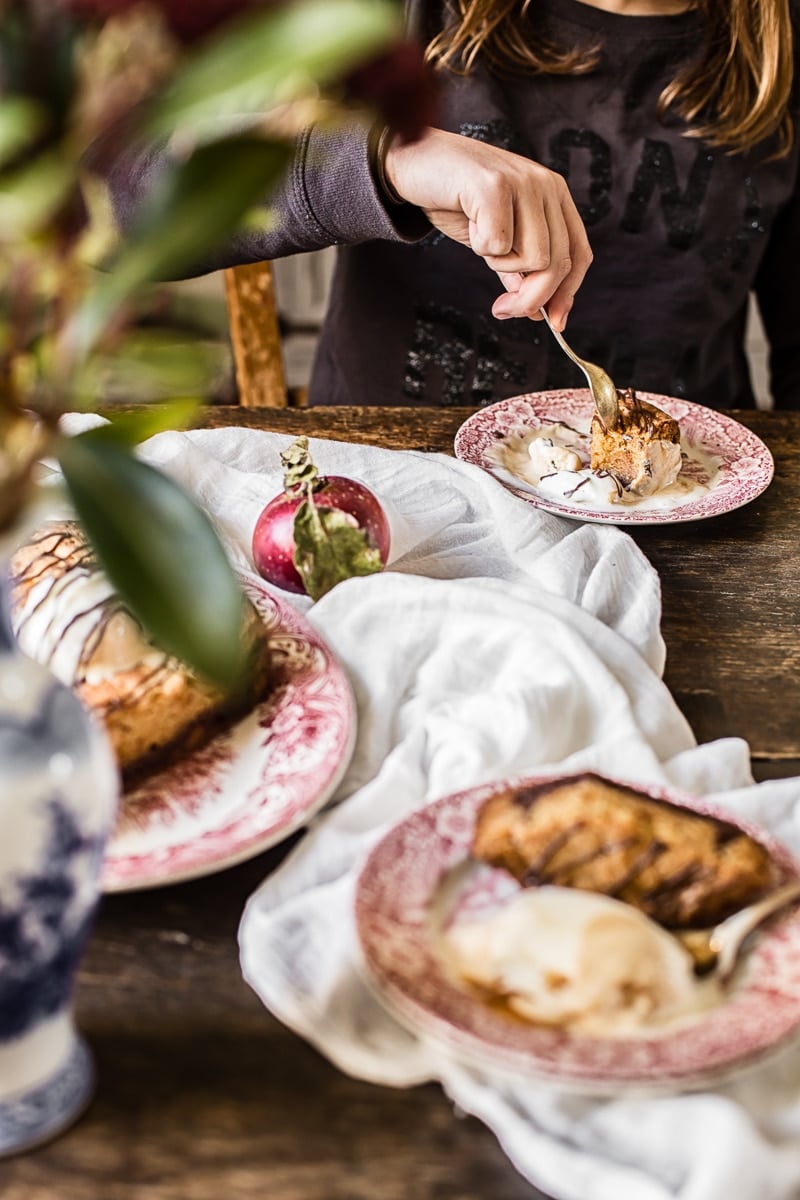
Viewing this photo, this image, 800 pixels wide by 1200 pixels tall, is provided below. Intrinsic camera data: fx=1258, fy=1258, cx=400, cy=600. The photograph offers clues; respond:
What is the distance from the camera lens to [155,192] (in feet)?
1.20

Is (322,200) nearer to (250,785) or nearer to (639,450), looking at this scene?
(639,450)

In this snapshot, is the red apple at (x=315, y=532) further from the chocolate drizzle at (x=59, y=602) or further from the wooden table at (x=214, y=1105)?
the wooden table at (x=214, y=1105)

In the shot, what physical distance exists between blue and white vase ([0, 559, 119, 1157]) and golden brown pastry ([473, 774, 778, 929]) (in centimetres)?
18

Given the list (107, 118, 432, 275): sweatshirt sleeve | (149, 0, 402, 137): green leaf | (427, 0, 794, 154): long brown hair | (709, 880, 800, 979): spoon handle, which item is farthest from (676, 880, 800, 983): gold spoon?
(427, 0, 794, 154): long brown hair

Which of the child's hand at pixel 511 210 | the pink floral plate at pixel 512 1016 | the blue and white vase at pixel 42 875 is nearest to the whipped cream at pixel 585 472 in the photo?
the child's hand at pixel 511 210

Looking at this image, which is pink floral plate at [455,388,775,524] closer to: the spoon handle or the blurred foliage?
the spoon handle

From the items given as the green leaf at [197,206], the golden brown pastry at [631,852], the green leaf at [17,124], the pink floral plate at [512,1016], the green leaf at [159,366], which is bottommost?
the pink floral plate at [512,1016]

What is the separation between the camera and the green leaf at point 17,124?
331 millimetres

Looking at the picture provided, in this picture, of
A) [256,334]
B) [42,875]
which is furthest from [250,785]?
[256,334]

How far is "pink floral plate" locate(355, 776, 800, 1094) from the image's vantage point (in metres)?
0.45

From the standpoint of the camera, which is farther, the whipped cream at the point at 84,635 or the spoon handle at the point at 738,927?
the whipped cream at the point at 84,635

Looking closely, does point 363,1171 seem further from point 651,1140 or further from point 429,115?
point 429,115

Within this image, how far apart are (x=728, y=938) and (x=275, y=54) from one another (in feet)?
1.22

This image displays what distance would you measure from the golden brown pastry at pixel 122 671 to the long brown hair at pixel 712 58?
2.94 feet
